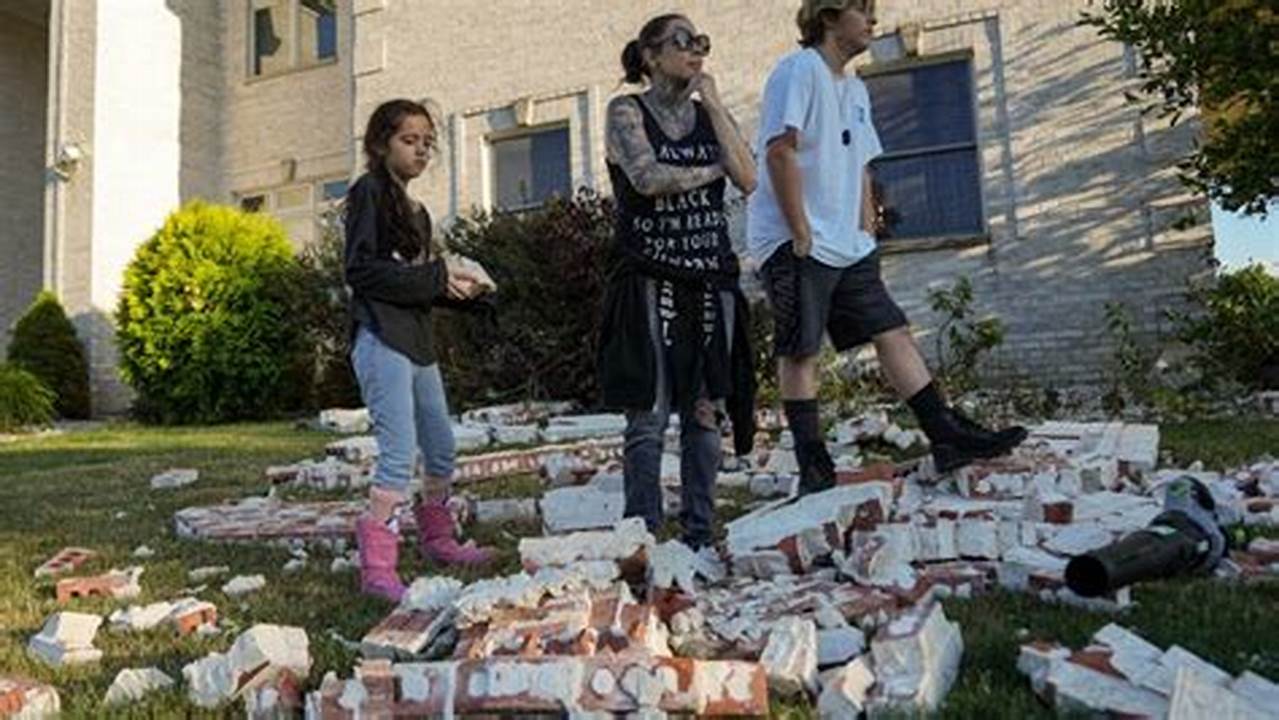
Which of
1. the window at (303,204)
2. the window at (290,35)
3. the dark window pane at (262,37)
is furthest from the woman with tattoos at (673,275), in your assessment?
the dark window pane at (262,37)

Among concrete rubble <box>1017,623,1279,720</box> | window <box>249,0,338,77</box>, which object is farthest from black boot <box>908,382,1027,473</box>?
window <box>249,0,338,77</box>

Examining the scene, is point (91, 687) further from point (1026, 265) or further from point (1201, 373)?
point (1026, 265)

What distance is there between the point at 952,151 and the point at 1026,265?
135cm

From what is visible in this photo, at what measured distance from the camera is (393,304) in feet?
10.3

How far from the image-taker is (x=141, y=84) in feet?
49.1

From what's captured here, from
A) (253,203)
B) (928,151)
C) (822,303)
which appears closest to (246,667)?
(822,303)

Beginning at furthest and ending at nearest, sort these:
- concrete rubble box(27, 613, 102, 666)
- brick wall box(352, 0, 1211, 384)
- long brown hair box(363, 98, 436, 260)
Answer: brick wall box(352, 0, 1211, 384), long brown hair box(363, 98, 436, 260), concrete rubble box(27, 613, 102, 666)

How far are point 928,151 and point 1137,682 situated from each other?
8.99m

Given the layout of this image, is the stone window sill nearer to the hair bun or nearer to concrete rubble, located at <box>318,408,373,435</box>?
concrete rubble, located at <box>318,408,373,435</box>

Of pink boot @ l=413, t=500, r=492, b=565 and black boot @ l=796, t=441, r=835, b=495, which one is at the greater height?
black boot @ l=796, t=441, r=835, b=495

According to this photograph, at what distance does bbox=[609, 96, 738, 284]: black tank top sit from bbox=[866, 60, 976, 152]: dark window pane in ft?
24.6

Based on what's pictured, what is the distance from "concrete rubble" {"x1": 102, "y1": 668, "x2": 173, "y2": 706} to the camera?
6.70ft

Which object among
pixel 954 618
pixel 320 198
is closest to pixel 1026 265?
pixel 954 618

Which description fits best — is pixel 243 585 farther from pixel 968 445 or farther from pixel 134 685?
pixel 968 445
